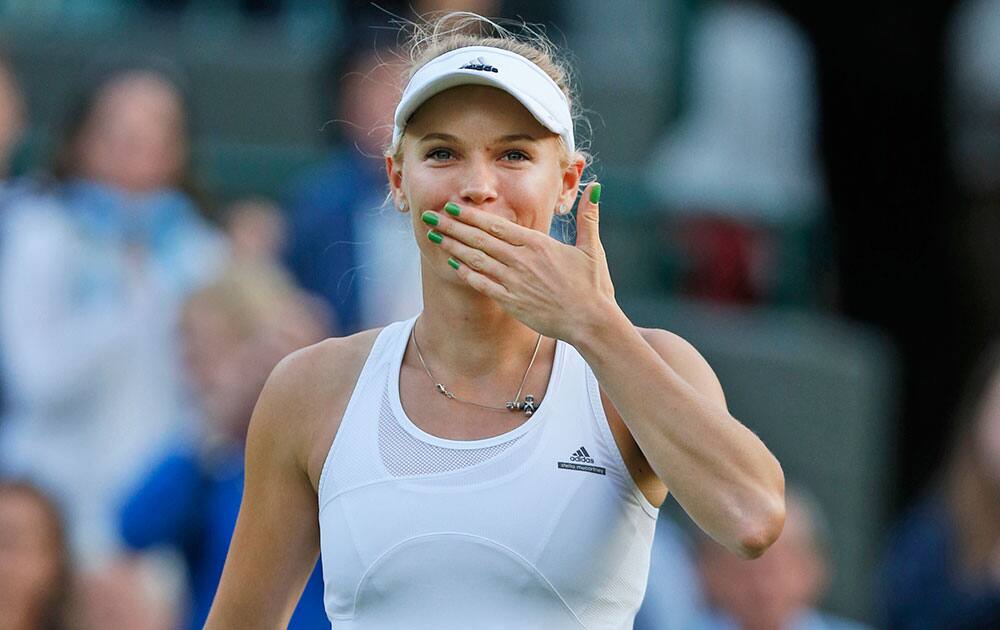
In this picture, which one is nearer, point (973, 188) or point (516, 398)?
point (516, 398)

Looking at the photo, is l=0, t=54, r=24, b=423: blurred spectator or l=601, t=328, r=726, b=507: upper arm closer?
l=601, t=328, r=726, b=507: upper arm

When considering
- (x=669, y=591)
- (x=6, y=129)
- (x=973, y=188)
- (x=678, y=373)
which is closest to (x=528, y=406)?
(x=678, y=373)

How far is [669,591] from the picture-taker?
240 inches

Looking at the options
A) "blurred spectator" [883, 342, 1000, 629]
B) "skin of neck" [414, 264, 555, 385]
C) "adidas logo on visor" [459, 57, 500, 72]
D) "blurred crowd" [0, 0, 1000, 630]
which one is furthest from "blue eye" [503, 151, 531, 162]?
"blurred spectator" [883, 342, 1000, 629]

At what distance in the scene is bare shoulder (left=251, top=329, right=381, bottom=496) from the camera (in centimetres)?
313

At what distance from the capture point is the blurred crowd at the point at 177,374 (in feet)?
18.3

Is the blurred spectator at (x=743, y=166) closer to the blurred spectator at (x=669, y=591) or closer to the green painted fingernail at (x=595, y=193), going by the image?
the blurred spectator at (x=669, y=591)

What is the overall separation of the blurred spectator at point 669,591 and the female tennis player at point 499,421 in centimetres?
292

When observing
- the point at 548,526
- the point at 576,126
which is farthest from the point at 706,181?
the point at 548,526

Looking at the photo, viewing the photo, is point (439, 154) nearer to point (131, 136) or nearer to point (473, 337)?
point (473, 337)

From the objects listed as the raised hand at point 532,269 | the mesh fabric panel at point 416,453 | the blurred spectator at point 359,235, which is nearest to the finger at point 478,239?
the raised hand at point 532,269

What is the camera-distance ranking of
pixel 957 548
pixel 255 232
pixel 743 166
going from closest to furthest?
1. pixel 957 548
2. pixel 255 232
3. pixel 743 166

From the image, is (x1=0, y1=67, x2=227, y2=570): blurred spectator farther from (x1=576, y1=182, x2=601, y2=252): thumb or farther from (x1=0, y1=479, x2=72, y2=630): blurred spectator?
(x1=576, y1=182, x2=601, y2=252): thumb

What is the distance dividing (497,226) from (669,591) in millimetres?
3483
